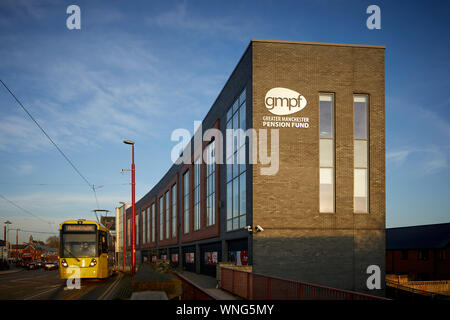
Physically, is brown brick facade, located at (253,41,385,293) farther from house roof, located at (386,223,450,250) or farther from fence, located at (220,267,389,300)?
house roof, located at (386,223,450,250)

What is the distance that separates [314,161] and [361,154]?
280cm

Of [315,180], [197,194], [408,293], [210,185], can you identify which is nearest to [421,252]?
[408,293]

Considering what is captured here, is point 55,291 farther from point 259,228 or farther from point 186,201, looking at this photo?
point 186,201

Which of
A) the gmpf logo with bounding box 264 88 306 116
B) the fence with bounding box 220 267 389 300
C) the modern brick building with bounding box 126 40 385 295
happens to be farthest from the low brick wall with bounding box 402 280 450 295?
the fence with bounding box 220 267 389 300

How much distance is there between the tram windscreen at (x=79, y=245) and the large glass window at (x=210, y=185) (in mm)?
9930

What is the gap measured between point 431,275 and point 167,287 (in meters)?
35.6

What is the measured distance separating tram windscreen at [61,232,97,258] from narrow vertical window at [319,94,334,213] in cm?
1313

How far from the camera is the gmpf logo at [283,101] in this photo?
23.4 metres

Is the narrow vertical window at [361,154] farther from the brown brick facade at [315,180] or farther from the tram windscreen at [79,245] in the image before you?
the tram windscreen at [79,245]

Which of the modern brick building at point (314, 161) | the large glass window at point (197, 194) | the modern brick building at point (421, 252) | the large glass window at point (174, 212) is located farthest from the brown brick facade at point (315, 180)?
the large glass window at point (174, 212)

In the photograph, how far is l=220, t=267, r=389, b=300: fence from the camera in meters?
9.82

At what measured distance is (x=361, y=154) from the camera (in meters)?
24.1

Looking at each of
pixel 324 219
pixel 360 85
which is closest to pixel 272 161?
pixel 324 219
